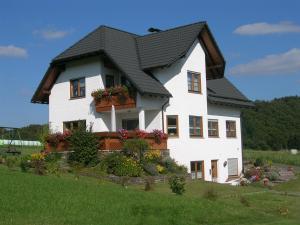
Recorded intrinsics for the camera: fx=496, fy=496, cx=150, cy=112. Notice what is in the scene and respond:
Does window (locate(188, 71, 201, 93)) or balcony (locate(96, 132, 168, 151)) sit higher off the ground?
window (locate(188, 71, 201, 93))

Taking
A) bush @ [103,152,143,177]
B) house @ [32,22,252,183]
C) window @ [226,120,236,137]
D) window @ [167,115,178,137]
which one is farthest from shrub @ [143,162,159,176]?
window @ [226,120,236,137]

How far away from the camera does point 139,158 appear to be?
87.7 feet

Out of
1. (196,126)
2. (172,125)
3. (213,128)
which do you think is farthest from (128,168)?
(213,128)

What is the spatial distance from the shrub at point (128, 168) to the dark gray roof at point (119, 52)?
4589mm

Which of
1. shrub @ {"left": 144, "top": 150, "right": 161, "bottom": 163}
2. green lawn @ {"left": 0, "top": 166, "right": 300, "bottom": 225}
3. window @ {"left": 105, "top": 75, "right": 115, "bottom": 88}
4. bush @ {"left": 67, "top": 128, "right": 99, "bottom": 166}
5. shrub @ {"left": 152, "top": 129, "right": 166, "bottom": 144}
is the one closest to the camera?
green lawn @ {"left": 0, "top": 166, "right": 300, "bottom": 225}

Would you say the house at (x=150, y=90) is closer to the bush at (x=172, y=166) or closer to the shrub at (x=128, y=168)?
the bush at (x=172, y=166)

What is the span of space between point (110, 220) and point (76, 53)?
19679 millimetres

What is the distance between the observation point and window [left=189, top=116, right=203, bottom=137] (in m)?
32.0

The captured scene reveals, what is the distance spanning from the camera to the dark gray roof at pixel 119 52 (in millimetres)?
29163

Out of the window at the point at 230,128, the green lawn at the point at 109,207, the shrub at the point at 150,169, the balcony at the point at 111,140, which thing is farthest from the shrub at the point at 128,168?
the window at the point at 230,128

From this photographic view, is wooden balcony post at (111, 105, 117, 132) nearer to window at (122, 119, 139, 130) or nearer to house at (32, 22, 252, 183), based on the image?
house at (32, 22, 252, 183)

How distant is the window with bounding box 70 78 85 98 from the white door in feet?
39.5

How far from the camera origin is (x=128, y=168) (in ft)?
80.7

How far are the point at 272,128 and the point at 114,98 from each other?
85926 millimetres
